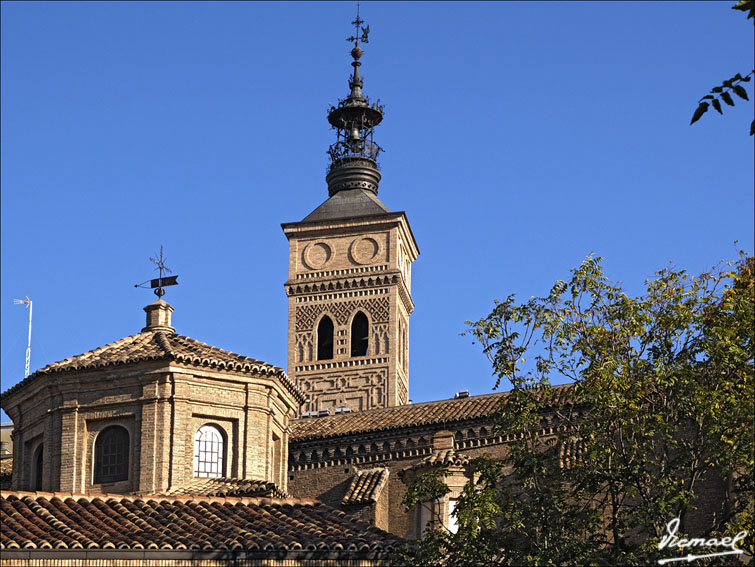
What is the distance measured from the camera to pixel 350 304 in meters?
57.6

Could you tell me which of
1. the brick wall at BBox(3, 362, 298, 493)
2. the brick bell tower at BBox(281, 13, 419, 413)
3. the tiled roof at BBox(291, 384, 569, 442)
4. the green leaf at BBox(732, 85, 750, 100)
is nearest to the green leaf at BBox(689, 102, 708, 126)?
the green leaf at BBox(732, 85, 750, 100)

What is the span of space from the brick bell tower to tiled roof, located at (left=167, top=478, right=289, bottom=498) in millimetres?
23411

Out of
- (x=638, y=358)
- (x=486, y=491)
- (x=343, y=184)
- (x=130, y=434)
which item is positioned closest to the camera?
(x=486, y=491)

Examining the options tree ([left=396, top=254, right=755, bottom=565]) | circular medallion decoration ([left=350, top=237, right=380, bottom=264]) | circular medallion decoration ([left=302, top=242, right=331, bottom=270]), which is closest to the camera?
tree ([left=396, top=254, right=755, bottom=565])

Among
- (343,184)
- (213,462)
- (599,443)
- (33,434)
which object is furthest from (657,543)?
(343,184)

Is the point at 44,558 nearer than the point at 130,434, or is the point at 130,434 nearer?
the point at 44,558

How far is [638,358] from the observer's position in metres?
22.2

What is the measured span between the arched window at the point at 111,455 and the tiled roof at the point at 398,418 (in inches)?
253

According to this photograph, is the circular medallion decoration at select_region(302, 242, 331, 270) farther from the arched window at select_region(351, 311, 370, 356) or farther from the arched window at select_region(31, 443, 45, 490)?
the arched window at select_region(31, 443, 45, 490)

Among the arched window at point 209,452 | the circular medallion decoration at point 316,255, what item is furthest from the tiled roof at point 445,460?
the circular medallion decoration at point 316,255

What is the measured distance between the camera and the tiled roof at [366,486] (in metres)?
34.8

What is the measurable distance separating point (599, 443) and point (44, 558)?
8.16m

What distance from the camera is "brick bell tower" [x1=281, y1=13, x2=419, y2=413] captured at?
55.7m

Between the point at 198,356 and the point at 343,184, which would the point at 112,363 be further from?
the point at 343,184
